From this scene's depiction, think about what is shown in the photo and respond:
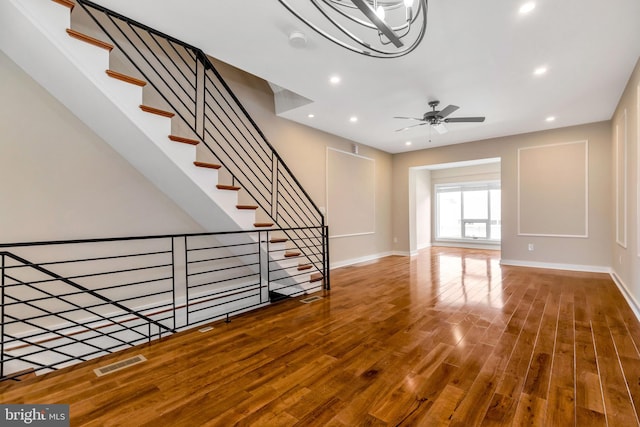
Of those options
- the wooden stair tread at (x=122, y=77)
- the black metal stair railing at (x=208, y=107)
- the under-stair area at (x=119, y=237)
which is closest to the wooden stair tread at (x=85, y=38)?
the under-stair area at (x=119, y=237)

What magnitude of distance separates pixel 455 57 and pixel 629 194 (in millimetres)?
2956

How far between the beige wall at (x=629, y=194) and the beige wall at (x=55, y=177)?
568 cm

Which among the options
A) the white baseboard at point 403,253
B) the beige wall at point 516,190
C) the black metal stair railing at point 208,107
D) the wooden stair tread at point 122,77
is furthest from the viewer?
the white baseboard at point 403,253

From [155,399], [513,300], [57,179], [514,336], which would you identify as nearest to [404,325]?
[514,336]

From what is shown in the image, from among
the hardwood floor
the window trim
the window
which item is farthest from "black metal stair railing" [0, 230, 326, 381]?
the window

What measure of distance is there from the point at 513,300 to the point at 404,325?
1857 millimetres

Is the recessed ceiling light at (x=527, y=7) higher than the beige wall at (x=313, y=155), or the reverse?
the recessed ceiling light at (x=527, y=7)

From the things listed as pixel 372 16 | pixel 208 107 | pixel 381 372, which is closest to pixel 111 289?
pixel 208 107

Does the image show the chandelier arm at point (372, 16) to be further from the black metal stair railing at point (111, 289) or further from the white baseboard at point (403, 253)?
the white baseboard at point (403, 253)

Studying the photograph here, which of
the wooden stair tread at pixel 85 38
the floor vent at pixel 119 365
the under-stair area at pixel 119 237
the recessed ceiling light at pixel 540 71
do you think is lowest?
the floor vent at pixel 119 365

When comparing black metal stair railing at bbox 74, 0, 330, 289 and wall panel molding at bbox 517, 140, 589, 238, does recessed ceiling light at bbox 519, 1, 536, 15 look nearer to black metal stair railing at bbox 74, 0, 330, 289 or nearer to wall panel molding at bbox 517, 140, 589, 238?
black metal stair railing at bbox 74, 0, 330, 289

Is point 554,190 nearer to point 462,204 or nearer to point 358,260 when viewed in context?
point 462,204

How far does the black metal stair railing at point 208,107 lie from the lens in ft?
10.4

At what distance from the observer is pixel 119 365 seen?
2.27 meters
